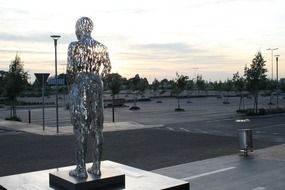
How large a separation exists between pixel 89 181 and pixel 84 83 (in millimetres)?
1480

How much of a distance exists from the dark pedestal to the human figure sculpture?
20 centimetres

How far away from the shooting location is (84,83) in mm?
6910

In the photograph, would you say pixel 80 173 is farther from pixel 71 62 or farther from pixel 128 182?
pixel 71 62

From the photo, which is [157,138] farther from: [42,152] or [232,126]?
[232,126]

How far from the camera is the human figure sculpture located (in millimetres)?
6867

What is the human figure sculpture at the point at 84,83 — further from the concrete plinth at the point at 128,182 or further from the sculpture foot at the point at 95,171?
the concrete plinth at the point at 128,182

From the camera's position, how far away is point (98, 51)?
6.95m

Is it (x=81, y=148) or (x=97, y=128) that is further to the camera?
(x=97, y=128)

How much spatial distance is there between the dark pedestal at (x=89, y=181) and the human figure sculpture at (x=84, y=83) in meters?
0.20

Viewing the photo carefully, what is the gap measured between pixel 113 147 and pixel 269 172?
666cm

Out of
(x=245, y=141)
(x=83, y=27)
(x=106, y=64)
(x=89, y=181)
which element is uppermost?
(x=83, y=27)

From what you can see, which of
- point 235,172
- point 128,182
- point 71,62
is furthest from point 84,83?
point 235,172

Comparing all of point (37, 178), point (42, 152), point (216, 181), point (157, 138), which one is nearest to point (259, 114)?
point (157, 138)

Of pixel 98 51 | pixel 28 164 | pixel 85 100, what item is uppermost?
pixel 98 51
